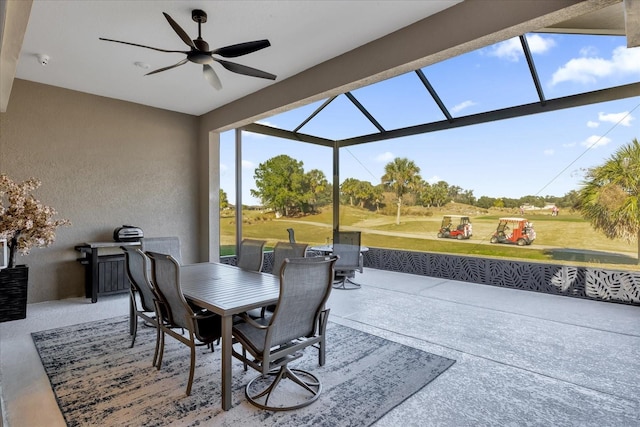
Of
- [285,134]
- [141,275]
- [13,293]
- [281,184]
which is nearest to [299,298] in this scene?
[141,275]

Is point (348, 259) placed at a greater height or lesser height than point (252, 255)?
lesser

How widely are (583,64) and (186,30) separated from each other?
5.27 m

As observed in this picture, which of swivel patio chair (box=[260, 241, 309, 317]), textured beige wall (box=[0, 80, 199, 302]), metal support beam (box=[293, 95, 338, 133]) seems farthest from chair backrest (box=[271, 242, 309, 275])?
metal support beam (box=[293, 95, 338, 133])

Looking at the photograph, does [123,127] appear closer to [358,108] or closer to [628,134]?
[358,108]

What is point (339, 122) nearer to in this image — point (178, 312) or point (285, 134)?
point (285, 134)

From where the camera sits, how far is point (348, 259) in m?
5.74

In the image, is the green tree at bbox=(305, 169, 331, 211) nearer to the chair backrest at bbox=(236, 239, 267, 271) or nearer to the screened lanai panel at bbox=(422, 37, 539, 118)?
the screened lanai panel at bbox=(422, 37, 539, 118)

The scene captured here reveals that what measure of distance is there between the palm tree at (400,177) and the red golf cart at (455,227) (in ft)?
3.43

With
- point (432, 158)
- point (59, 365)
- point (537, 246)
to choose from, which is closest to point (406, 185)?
point (432, 158)

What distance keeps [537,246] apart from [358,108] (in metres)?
4.01

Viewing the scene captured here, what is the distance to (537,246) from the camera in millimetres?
5691

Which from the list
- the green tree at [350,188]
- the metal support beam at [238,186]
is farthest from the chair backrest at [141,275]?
the green tree at [350,188]

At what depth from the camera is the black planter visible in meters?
3.72

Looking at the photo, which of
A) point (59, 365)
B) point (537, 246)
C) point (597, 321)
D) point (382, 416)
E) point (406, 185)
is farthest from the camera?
point (406, 185)
